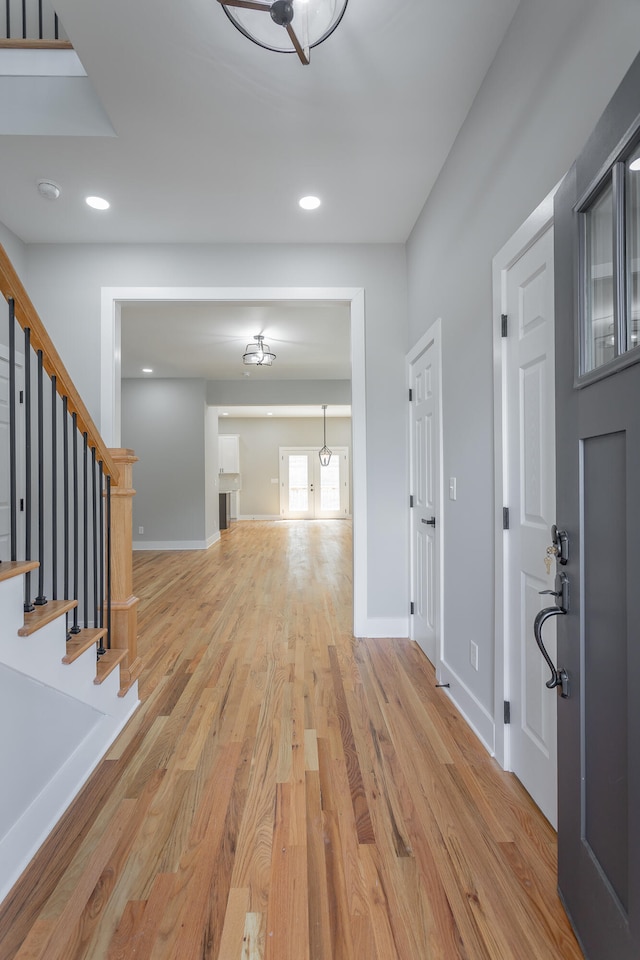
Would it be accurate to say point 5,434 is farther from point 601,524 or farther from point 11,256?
point 601,524

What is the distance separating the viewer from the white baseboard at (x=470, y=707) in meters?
2.06

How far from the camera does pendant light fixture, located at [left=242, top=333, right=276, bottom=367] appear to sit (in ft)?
19.6

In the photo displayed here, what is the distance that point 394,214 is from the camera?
3.15 metres

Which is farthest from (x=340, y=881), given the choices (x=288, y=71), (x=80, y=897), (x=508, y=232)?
(x=288, y=71)

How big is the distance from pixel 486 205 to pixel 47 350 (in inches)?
73.2

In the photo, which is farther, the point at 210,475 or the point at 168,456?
the point at 210,475

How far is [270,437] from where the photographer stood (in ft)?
43.5

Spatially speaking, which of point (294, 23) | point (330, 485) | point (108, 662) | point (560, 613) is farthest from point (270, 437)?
point (560, 613)

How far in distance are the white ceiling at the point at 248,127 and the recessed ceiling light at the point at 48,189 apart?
33mm

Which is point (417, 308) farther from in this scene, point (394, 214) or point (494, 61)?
point (494, 61)

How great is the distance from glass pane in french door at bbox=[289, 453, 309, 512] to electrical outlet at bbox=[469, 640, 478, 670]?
36.2 ft

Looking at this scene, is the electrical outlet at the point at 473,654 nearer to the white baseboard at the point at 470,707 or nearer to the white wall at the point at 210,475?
the white baseboard at the point at 470,707

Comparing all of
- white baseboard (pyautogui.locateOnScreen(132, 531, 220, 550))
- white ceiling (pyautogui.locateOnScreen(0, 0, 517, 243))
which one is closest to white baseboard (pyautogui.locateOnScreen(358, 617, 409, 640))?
white ceiling (pyautogui.locateOnScreen(0, 0, 517, 243))

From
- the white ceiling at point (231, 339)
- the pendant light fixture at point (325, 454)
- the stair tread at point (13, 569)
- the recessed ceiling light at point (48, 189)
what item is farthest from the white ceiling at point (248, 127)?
the pendant light fixture at point (325, 454)
